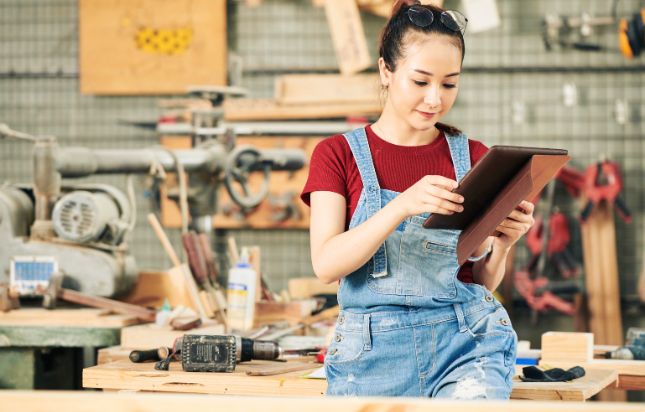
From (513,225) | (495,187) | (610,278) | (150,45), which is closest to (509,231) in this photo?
(513,225)

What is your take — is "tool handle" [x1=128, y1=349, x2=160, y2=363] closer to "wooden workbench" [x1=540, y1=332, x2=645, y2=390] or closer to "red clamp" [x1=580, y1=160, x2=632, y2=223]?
"wooden workbench" [x1=540, y1=332, x2=645, y2=390]

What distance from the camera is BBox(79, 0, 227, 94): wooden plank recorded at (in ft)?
18.0

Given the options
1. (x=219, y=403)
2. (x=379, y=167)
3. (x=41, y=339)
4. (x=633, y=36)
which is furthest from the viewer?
(x=633, y=36)

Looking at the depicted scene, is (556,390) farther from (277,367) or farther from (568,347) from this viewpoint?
(277,367)

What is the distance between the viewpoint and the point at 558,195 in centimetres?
537

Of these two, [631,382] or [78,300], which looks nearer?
[631,382]

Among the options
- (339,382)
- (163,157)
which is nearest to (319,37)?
(163,157)

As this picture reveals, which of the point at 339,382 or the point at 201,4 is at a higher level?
the point at 201,4

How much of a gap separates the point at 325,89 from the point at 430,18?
126 inches

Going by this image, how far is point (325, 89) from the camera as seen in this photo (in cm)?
528

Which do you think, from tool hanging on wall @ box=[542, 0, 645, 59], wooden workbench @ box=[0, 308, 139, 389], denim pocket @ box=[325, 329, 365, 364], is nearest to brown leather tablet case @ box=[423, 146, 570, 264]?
denim pocket @ box=[325, 329, 365, 364]

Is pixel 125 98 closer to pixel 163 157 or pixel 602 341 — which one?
pixel 163 157

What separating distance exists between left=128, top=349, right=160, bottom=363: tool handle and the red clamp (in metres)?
3.06

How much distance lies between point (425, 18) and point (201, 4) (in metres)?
3.59
